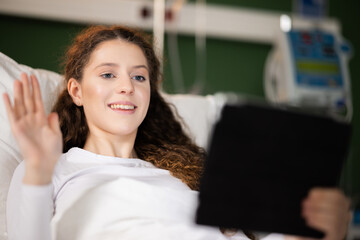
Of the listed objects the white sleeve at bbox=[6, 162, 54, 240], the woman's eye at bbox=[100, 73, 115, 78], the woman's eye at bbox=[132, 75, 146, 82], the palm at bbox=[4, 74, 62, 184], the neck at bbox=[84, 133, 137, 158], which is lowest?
the white sleeve at bbox=[6, 162, 54, 240]

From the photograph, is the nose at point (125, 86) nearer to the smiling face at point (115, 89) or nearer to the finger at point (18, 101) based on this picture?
the smiling face at point (115, 89)

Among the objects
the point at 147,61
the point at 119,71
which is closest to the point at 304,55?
the point at 147,61

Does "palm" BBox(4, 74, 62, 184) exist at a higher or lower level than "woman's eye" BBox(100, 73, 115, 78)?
lower

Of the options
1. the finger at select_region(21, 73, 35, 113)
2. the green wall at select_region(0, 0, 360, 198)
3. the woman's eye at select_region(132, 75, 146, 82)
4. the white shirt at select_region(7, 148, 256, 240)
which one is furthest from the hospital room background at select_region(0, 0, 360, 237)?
the finger at select_region(21, 73, 35, 113)

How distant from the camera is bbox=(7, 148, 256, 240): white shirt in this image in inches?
42.6

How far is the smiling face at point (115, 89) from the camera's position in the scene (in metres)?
1.43

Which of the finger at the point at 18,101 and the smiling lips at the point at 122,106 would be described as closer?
the finger at the point at 18,101

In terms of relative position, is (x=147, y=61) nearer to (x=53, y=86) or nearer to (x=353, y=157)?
(x=53, y=86)

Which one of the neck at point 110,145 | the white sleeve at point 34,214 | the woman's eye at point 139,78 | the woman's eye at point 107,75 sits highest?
the woman's eye at point 107,75

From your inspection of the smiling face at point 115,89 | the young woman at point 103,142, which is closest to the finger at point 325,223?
the young woman at point 103,142

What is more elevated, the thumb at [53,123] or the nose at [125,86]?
the nose at [125,86]

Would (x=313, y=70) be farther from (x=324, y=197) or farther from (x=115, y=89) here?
(x=324, y=197)

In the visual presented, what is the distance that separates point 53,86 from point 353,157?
9.86 ft

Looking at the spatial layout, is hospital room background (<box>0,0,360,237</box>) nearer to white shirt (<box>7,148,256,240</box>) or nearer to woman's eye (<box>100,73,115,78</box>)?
woman's eye (<box>100,73,115,78</box>)
